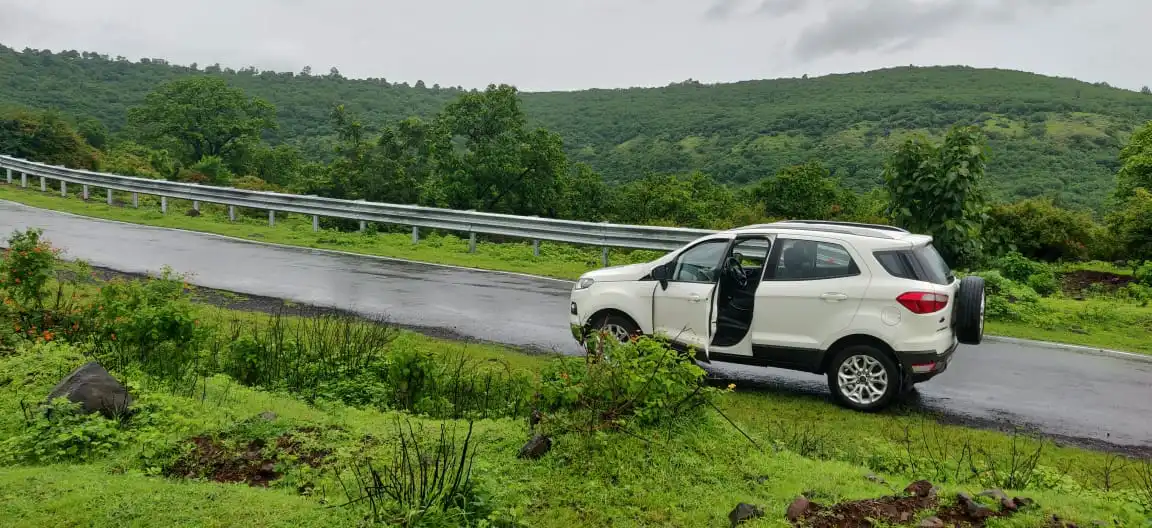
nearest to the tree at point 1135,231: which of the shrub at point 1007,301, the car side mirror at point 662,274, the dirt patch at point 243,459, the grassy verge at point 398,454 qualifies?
the shrub at point 1007,301

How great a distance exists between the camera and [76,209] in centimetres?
2347

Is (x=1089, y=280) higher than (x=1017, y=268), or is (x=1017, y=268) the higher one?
(x=1017, y=268)

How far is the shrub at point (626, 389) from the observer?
226 inches

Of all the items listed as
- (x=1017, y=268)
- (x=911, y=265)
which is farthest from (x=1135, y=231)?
(x=911, y=265)

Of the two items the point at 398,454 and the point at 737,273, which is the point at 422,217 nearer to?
the point at 737,273

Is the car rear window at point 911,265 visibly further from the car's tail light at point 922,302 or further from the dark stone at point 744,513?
the dark stone at point 744,513

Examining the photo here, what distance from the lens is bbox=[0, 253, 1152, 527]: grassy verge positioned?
15.1 feet

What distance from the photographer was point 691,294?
859 cm

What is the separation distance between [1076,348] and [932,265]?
3981mm

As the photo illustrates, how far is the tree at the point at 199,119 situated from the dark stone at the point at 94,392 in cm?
4925

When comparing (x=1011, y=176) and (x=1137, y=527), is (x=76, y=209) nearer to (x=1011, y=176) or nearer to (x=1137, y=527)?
(x=1137, y=527)

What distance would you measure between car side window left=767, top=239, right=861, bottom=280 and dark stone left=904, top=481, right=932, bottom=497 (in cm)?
341

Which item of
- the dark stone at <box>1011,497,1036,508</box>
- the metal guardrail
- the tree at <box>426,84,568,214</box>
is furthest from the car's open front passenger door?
the tree at <box>426,84,568,214</box>

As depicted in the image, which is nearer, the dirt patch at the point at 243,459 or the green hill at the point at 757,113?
the dirt patch at the point at 243,459
